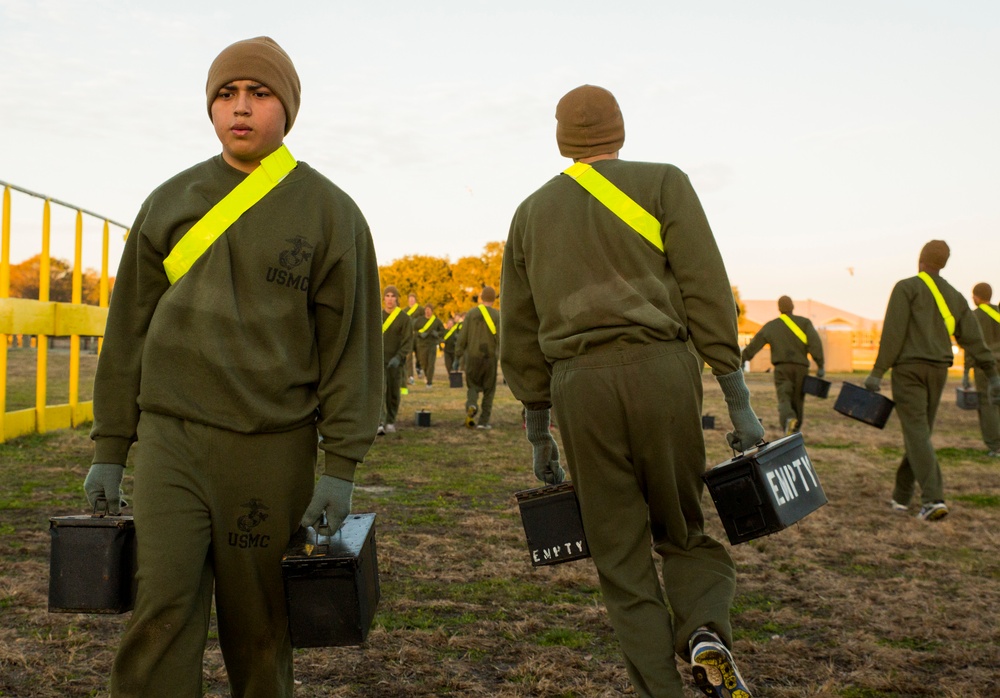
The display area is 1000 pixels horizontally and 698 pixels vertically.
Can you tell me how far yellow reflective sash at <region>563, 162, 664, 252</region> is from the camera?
10.7ft

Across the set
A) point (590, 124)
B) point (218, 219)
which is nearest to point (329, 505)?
point (218, 219)

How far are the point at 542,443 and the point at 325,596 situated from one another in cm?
139

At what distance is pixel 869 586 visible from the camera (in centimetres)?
570

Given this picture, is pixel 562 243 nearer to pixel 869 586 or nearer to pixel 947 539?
pixel 869 586

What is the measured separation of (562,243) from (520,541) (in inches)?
153

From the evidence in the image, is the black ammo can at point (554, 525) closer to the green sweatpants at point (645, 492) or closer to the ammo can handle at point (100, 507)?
the green sweatpants at point (645, 492)

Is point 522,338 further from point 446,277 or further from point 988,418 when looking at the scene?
point 446,277

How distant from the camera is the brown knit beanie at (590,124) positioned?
11.5 feet

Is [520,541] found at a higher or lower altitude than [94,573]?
lower

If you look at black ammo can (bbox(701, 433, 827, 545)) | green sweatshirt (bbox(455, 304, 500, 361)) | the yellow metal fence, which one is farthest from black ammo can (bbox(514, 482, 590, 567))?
green sweatshirt (bbox(455, 304, 500, 361))

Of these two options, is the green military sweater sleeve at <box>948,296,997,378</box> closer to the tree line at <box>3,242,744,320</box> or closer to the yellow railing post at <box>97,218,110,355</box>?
the yellow railing post at <box>97,218,110,355</box>

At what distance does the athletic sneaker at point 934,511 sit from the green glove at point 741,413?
16.8 ft

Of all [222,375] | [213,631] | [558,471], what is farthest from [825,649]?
[222,375]

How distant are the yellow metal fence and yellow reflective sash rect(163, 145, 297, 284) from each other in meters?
9.10
